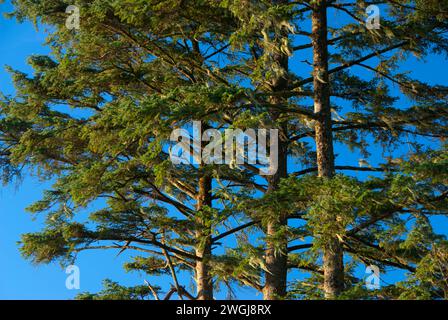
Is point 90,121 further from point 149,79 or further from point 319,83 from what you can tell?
point 319,83

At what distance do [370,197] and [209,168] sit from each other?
13.9 feet

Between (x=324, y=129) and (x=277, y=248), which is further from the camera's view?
(x=324, y=129)

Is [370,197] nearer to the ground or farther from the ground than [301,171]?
→ nearer to the ground

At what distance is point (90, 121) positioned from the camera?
570 inches

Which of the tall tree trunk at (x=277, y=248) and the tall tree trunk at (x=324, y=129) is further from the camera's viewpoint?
the tall tree trunk at (x=277, y=248)

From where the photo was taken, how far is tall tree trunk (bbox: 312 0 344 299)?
11.0 meters

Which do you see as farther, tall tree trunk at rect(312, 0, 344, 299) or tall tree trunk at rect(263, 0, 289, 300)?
tall tree trunk at rect(263, 0, 289, 300)

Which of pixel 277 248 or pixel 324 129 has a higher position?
pixel 324 129

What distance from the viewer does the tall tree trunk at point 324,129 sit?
1097cm

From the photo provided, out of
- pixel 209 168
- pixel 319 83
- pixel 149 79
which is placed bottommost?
pixel 209 168

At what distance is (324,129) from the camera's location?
1186 cm
